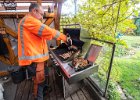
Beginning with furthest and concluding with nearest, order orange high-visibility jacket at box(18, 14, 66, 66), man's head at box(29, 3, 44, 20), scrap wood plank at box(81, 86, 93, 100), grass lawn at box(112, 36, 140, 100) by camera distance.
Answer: grass lawn at box(112, 36, 140, 100), scrap wood plank at box(81, 86, 93, 100), man's head at box(29, 3, 44, 20), orange high-visibility jacket at box(18, 14, 66, 66)

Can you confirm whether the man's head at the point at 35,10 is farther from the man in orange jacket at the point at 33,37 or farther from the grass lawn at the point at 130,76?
the grass lawn at the point at 130,76

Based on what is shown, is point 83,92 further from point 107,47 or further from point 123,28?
point 123,28

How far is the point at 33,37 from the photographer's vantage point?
2.11 metres

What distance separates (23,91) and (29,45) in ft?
4.81

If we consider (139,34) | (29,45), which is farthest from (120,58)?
(139,34)

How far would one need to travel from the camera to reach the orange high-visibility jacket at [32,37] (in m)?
1.98

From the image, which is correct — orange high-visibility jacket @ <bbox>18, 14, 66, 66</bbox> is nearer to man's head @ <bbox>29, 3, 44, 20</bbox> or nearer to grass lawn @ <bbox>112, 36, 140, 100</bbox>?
man's head @ <bbox>29, 3, 44, 20</bbox>

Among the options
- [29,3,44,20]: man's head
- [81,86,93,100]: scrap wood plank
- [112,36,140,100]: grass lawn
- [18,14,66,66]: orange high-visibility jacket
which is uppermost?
[29,3,44,20]: man's head

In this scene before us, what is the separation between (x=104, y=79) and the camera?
8.47 feet

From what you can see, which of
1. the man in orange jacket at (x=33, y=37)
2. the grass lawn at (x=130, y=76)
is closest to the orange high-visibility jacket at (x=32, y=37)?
the man in orange jacket at (x=33, y=37)

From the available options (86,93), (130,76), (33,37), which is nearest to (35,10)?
(33,37)

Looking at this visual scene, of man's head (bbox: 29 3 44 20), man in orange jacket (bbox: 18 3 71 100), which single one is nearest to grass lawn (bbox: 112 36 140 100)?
man in orange jacket (bbox: 18 3 71 100)

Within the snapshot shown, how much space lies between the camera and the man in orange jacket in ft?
6.52

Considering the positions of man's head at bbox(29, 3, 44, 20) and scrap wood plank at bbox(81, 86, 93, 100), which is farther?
scrap wood plank at bbox(81, 86, 93, 100)
